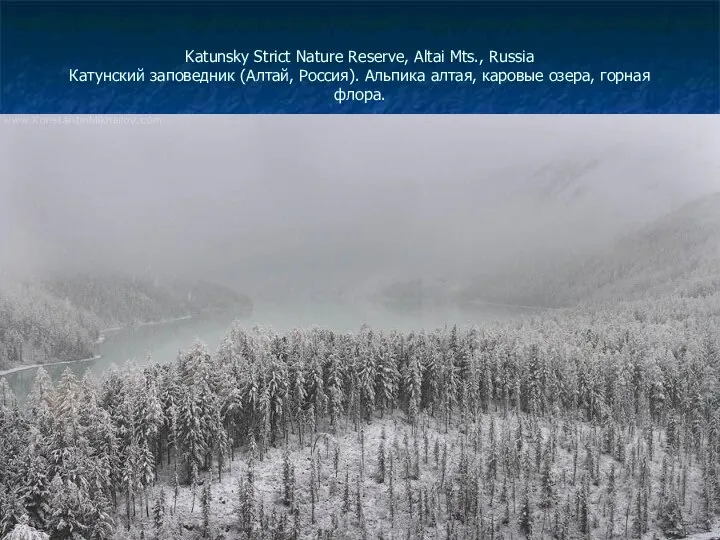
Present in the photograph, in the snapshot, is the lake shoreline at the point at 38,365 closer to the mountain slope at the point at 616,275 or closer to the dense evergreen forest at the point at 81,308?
the dense evergreen forest at the point at 81,308

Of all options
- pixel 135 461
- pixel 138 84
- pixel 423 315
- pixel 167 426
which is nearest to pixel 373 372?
pixel 167 426

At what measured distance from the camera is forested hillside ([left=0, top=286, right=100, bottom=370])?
123 feet

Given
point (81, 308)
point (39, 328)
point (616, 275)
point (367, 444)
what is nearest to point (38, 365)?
point (39, 328)

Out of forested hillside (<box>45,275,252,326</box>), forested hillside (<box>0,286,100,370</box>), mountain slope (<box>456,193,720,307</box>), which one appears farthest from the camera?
mountain slope (<box>456,193,720,307</box>)

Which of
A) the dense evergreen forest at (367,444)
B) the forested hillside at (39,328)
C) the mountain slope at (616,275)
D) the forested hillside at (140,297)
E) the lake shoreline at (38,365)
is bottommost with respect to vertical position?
the dense evergreen forest at (367,444)

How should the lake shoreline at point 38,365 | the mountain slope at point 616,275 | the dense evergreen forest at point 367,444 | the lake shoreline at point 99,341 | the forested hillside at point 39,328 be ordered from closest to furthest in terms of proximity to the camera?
the dense evergreen forest at point 367,444, the forested hillside at point 39,328, the lake shoreline at point 38,365, the lake shoreline at point 99,341, the mountain slope at point 616,275

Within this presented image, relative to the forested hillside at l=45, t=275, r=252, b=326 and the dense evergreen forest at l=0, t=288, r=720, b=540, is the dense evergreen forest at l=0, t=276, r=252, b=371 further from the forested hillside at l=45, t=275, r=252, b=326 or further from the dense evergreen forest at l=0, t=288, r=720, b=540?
the dense evergreen forest at l=0, t=288, r=720, b=540

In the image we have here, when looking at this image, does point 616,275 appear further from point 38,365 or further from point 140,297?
point 38,365

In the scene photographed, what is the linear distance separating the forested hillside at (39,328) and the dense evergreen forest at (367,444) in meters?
6.05

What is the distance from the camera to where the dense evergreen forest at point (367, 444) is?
28.7 metres

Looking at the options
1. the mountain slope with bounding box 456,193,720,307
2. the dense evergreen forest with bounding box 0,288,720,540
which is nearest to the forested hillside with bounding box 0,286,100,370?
the dense evergreen forest with bounding box 0,288,720,540

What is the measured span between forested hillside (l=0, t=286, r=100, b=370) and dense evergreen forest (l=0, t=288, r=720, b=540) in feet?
19.8

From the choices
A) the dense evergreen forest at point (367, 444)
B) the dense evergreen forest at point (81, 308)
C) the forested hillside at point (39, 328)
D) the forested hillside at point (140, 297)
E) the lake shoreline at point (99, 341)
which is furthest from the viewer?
the forested hillside at point (140, 297)

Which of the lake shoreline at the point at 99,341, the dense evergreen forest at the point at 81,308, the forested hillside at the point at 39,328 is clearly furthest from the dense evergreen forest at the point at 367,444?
the dense evergreen forest at the point at 81,308
